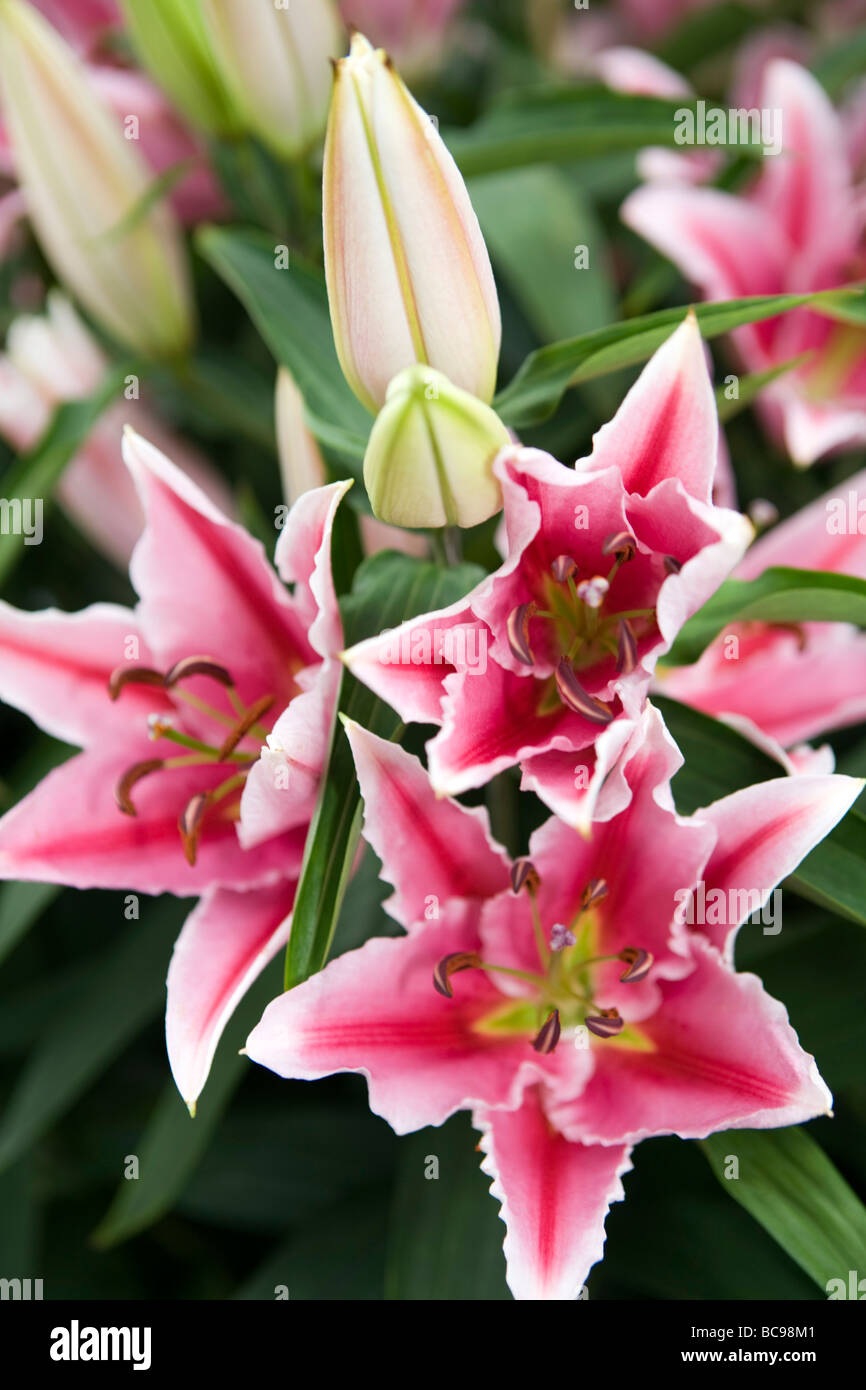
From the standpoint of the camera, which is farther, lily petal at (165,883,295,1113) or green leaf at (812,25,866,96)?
green leaf at (812,25,866,96)

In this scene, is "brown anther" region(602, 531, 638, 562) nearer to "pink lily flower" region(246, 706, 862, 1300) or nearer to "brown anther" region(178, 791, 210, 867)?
"pink lily flower" region(246, 706, 862, 1300)

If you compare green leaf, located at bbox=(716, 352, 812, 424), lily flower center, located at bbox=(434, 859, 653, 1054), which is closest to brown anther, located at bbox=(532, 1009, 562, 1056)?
lily flower center, located at bbox=(434, 859, 653, 1054)

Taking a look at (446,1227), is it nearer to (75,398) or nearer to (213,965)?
(213,965)

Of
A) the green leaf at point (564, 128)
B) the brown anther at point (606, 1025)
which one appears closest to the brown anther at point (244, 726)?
the brown anther at point (606, 1025)

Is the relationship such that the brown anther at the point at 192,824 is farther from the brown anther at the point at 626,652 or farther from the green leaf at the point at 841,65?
the green leaf at the point at 841,65

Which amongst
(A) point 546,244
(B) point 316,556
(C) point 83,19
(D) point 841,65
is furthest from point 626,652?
(C) point 83,19

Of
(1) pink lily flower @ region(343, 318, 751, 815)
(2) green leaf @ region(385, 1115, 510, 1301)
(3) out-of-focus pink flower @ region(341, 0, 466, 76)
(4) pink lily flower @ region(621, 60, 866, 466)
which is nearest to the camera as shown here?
(1) pink lily flower @ region(343, 318, 751, 815)
